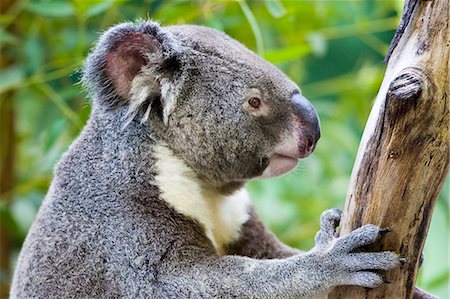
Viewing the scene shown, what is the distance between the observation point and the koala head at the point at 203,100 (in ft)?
7.91

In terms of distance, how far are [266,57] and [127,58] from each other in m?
0.82

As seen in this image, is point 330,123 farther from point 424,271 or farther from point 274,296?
point 274,296

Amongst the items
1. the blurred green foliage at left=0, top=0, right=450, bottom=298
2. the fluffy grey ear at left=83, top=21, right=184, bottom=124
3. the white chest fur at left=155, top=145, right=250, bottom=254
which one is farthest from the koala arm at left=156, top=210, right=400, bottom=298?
the blurred green foliage at left=0, top=0, right=450, bottom=298

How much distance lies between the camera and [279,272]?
2217mm

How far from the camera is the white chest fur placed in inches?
94.7

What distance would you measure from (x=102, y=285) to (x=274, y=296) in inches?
21.2

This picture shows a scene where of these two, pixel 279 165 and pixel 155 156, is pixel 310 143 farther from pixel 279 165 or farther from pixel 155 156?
pixel 155 156

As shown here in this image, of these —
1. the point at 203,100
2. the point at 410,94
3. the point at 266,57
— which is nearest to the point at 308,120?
the point at 203,100

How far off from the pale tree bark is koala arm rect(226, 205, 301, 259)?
0.68 meters

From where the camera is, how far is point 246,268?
2.25m

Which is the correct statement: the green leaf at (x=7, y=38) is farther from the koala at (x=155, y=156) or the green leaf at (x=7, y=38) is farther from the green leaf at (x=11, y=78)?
the koala at (x=155, y=156)

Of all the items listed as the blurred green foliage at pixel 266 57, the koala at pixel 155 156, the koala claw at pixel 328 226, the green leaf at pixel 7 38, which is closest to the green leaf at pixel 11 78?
the blurred green foliage at pixel 266 57

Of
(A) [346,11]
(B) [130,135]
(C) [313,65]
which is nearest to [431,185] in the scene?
(B) [130,135]

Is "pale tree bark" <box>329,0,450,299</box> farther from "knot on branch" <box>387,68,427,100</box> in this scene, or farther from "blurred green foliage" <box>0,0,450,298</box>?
"blurred green foliage" <box>0,0,450,298</box>
